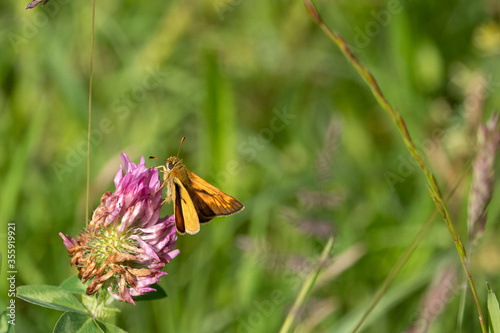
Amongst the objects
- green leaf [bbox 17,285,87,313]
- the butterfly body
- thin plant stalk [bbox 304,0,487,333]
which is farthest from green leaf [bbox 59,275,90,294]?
thin plant stalk [bbox 304,0,487,333]

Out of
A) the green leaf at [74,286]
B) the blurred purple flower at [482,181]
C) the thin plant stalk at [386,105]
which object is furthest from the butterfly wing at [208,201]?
the blurred purple flower at [482,181]

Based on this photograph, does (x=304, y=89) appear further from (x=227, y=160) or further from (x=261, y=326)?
(x=261, y=326)

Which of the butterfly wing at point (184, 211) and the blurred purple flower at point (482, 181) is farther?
the blurred purple flower at point (482, 181)

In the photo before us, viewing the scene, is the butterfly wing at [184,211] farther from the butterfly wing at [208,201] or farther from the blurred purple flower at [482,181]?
the blurred purple flower at [482,181]

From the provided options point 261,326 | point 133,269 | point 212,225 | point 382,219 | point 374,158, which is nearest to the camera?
point 133,269

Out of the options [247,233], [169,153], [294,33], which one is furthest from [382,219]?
[294,33]

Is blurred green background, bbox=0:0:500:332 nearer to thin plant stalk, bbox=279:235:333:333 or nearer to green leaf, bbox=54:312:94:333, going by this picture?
thin plant stalk, bbox=279:235:333:333
